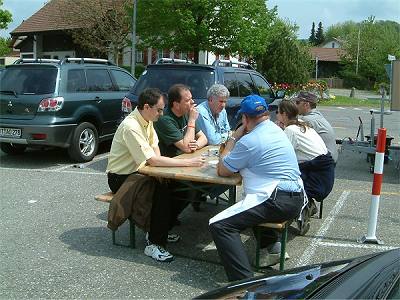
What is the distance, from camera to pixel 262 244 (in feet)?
15.9

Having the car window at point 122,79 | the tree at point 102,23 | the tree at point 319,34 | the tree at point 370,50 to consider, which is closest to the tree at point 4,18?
the tree at point 102,23

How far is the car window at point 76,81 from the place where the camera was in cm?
918

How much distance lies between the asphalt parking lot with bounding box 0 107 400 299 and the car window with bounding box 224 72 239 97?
91.8 inches

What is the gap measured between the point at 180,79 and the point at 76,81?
7.48 feet

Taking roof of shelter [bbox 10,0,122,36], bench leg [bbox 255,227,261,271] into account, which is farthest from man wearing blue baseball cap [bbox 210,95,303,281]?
roof of shelter [bbox 10,0,122,36]

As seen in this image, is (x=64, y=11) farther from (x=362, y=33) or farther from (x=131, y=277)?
(x=362, y=33)

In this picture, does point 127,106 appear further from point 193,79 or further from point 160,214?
point 160,214

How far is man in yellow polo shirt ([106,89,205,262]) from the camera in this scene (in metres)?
4.75

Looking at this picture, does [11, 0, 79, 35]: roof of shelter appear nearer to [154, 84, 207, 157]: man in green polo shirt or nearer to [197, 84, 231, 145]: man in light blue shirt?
[197, 84, 231, 145]: man in light blue shirt

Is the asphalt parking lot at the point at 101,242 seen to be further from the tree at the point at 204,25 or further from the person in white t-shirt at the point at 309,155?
the tree at the point at 204,25

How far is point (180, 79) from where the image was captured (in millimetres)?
8172

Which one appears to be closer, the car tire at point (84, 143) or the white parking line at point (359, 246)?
the white parking line at point (359, 246)

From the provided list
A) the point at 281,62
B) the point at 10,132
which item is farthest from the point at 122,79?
the point at 281,62

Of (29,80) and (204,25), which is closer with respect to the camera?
(29,80)
